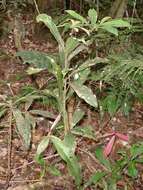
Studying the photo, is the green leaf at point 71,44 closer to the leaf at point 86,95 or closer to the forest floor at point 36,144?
the leaf at point 86,95

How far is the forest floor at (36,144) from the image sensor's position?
9.40 feet

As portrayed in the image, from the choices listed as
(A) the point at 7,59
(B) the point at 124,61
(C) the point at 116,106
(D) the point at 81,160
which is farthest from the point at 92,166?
(A) the point at 7,59

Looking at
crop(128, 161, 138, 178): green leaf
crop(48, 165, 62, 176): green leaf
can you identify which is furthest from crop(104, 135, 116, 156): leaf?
crop(48, 165, 62, 176): green leaf

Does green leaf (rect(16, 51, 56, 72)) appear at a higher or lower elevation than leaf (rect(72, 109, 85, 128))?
higher

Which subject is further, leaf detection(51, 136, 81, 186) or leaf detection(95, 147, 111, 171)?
leaf detection(95, 147, 111, 171)

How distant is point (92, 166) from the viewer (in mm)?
3080

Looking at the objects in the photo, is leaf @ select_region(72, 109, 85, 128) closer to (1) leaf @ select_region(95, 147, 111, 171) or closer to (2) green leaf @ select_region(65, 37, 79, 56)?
(1) leaf @ select_region(95, 147, 111, 171)

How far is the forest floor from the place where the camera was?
287cm

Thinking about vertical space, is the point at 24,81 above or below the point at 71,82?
below

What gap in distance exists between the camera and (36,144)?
10.5ft

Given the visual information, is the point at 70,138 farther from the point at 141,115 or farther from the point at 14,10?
the point at 14,10

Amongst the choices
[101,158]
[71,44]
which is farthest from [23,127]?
[101,158]

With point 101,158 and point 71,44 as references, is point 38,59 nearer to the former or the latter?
point 71,44

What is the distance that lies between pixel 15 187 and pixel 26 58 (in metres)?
0.91
